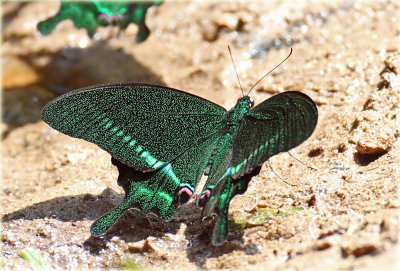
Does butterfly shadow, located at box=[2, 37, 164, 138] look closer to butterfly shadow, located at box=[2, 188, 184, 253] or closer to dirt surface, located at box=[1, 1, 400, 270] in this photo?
dirt surface, located at box=[1, 1, 400, 270]

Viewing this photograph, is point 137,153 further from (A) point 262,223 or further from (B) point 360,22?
(B) point 360,22

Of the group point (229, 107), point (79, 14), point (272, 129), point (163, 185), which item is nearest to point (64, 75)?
point (79, 14)

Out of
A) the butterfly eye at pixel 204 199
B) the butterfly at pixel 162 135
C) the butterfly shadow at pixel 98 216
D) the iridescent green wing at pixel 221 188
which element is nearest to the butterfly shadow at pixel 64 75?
the butterfly shadow at pixel 98 216

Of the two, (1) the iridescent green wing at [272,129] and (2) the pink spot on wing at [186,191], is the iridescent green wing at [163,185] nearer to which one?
(2) the pink spot on wing at [186,191]

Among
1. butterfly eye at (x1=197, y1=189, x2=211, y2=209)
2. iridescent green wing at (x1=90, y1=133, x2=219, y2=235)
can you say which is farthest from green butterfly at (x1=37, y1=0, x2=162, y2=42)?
butterfly eye at (x1=197, y1=189, x2=211, y2=209)

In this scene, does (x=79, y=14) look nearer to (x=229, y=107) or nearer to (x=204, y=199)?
(x=229, y=107)

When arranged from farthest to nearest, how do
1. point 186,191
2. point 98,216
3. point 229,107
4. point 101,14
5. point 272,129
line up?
point 101,14 → point 229,107 → point 98,216 → point 186,191 → point 272,129
